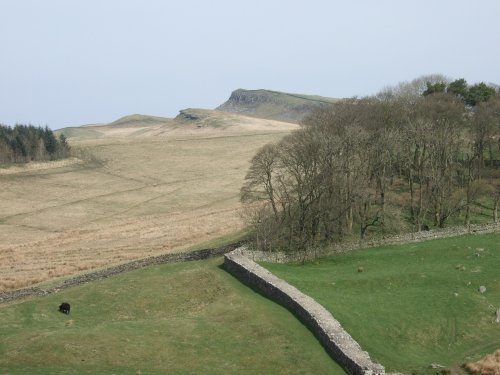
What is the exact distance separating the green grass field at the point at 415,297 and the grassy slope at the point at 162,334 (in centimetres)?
358

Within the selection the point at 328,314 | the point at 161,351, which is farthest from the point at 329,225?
the point at 161,351

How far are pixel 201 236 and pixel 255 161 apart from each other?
48.4ft

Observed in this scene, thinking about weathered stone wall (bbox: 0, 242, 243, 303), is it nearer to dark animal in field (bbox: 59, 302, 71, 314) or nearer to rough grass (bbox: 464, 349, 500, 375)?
dark animal in field (bbox: 59, 302, 71, 314)

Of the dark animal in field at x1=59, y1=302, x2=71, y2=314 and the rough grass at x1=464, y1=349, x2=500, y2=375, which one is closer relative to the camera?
the rough grass at x1=464, y1=349, x2=500, y2=375

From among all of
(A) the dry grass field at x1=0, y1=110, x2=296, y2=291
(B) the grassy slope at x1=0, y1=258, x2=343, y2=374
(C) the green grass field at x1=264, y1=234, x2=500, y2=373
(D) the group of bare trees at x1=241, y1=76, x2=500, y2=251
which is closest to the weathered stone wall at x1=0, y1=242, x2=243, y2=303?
(B) the grassy slope at x1=0, y1=258, x2=343, y2=374

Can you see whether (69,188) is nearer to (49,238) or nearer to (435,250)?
(49,238)

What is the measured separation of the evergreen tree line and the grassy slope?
93236 mm

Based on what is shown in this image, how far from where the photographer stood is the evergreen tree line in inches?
4931

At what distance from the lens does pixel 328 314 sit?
31.2 meters

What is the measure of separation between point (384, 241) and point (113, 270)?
24129mm

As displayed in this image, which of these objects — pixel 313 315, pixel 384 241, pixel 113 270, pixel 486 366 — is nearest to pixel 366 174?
pixel 384 241

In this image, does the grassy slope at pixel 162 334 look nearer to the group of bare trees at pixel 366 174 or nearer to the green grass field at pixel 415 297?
the green grass field at pixel 415 297

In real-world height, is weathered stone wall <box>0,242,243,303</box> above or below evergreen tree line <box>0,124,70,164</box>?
below

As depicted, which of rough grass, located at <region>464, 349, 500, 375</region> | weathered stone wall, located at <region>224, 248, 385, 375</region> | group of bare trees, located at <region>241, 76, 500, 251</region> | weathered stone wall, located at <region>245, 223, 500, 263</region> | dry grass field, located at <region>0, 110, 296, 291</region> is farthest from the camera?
dry grass field, located at <region>0, 110, 296, 291</region>
